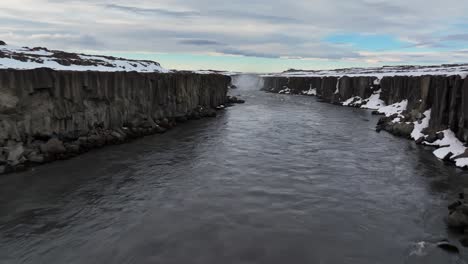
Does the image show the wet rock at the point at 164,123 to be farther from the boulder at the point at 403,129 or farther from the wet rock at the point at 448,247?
the wet rock at the point at 448,247

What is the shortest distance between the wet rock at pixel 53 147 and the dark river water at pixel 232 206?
49.9 inches

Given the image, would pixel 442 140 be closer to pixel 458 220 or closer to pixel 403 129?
pixel 403 129

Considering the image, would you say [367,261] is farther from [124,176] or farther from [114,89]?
[114,89]

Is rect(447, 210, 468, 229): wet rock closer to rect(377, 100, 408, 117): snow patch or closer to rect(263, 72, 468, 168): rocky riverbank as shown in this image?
rect(263, 72, 468, 168): rocky riverbank

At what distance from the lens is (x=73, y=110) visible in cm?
2984

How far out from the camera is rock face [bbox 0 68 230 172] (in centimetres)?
2480

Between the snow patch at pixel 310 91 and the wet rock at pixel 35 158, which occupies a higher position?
the snow patch at pixel 310 91

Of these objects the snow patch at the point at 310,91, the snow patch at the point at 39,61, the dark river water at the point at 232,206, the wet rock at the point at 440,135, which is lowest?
the dark river water at the point at 232,206

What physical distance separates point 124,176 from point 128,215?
5.95m

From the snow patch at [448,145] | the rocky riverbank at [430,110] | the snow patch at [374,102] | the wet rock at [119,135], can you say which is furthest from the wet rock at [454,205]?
the snow patch at [374,102]

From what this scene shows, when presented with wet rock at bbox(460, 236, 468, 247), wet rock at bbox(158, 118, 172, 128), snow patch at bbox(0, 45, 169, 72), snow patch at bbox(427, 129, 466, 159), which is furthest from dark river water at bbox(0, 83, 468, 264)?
snow patch at bbox(0, 45, 169, 72)

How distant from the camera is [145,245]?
47.4 feet

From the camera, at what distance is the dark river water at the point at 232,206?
1401 centimetres

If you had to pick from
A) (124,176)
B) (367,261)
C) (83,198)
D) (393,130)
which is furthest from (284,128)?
(367,261)
